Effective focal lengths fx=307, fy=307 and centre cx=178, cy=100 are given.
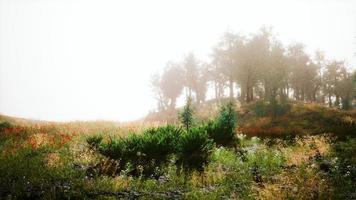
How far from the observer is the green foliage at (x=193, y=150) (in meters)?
12.0

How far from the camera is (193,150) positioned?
1251 centimetres

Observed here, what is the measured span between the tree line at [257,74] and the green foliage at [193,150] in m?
21.8

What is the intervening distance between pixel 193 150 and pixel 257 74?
29978mm

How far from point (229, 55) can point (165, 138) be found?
33.2 m

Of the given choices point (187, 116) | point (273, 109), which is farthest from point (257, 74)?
point (187, 116)

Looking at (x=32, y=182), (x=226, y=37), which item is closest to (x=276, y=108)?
(x=226, y=37)

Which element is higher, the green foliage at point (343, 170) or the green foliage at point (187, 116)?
the green foliage at point (187, 116)

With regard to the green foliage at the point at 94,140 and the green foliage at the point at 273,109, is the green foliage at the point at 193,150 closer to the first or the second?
the green foliage at the point at 94,140

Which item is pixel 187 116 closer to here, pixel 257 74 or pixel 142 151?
pixel 142 151

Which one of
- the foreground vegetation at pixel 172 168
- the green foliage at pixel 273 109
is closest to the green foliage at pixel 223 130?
the foreground vegetation at pixel 172 168

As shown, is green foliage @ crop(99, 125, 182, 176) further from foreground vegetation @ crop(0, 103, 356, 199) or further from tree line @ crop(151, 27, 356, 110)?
Answer: tree line @ crop(151, 27, 356, 110)

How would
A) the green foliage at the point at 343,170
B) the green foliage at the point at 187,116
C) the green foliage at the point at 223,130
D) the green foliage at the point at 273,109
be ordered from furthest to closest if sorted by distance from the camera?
the green foliage at the point at 273,109
the green foliage at the point at 187,116
the green foliage at the point at 223,130
the green foliage at the point at 343,170

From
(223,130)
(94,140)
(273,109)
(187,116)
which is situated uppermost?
(273,109)

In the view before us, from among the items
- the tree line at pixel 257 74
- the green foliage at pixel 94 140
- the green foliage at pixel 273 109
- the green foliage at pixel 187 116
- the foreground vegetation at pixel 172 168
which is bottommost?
the foreground vegetation at pixel 172 168
